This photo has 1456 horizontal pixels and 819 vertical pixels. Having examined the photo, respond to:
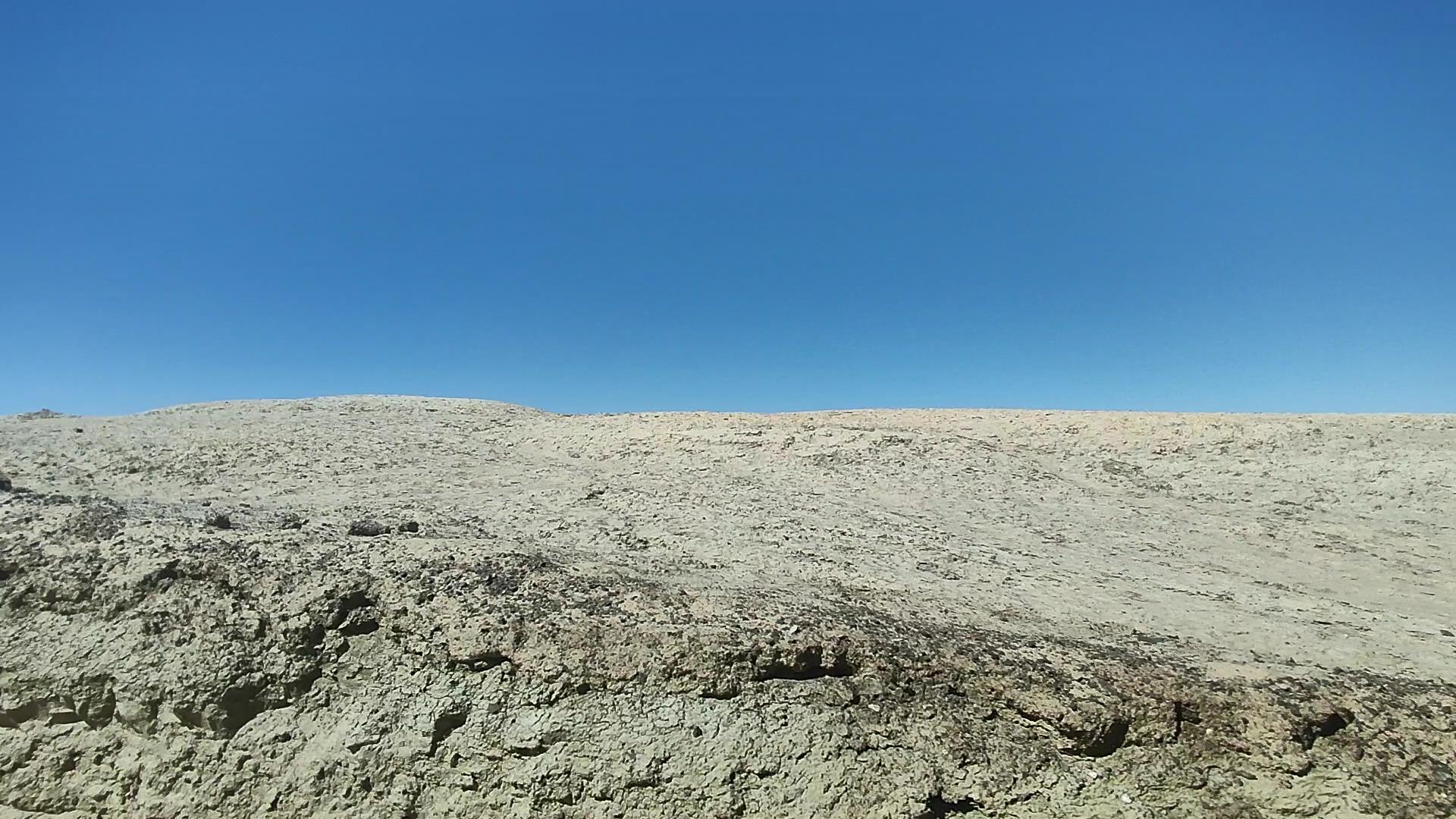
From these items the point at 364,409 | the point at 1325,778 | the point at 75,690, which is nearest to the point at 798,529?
the point at 1325,778

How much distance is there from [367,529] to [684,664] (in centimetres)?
332

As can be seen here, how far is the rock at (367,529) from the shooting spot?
651 cm

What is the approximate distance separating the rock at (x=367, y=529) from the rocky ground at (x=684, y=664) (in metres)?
0.06

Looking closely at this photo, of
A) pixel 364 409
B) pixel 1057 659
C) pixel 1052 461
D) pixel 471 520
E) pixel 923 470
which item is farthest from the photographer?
pixel 364 409

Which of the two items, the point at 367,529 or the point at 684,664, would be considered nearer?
the point at 684,664

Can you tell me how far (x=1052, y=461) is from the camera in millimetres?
11875

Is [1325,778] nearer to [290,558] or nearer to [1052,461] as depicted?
[290,558]

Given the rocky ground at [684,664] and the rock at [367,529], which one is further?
the rock at [367,529]

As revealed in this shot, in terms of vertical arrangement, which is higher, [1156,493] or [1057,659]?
[1156,493]

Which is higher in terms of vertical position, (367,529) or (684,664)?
(367,529)

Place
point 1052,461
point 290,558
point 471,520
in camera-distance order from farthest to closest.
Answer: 1. point 1052,461
2. point 471,520
3. point 290,558

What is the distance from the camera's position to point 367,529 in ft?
21.6

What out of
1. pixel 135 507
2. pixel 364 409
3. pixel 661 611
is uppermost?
pixel 364 409

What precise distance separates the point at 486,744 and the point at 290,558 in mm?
2351
